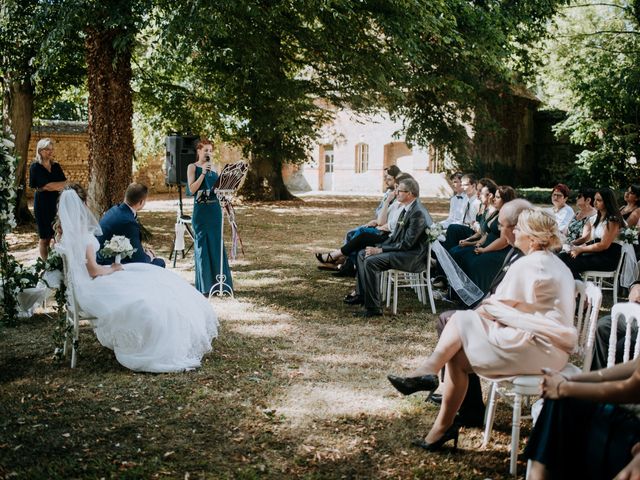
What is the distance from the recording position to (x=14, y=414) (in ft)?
13.7

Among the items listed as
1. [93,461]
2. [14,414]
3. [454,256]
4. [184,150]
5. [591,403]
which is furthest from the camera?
[184,150]

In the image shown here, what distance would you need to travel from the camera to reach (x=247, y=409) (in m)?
4.34

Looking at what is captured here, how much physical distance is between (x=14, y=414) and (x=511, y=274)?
3.26 metres

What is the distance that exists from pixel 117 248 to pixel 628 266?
17.9ft

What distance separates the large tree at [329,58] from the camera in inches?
385

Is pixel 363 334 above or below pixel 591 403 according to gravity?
below

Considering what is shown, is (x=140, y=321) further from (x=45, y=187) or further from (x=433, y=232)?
(x=45, y=187)

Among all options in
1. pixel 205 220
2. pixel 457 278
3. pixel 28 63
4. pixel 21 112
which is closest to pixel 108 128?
pixel 28 63

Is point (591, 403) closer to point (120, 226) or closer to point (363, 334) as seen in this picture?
point (363, 334)

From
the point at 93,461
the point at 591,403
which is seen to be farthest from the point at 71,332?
the point at 591,403

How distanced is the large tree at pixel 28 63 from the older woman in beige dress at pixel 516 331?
8.08m

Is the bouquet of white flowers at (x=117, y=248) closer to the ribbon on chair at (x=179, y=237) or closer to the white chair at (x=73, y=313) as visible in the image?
the white chair at (x=73, y=313)

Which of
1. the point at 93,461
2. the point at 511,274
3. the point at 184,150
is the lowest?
the point at 93,461

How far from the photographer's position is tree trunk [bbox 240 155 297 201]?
2511cm
